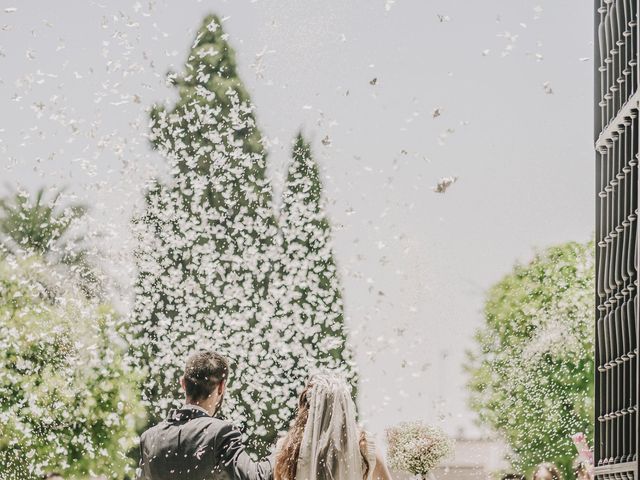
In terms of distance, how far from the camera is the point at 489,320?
84.2 feet

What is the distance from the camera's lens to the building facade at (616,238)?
5.10m

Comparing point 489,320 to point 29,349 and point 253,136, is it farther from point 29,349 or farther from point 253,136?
point 29,349

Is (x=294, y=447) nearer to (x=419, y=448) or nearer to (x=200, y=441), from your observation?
(x=200, y=441)

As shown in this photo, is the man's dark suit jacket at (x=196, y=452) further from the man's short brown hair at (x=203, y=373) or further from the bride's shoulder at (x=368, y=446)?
the bride's shoulder at (x=368, y=446)

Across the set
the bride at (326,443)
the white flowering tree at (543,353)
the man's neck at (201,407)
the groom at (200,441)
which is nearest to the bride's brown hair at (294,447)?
the bride at (326,443)

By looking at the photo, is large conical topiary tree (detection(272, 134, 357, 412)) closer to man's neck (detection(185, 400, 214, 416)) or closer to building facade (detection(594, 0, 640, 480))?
building facade (detection(594, 0, 640, 480))

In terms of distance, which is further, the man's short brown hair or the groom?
the man's short brown hair

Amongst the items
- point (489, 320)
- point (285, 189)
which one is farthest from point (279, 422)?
point (489, 320)

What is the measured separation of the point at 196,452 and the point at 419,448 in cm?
503

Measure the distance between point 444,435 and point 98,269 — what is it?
13353 millimetres

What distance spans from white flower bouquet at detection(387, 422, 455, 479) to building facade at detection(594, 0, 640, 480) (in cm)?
293

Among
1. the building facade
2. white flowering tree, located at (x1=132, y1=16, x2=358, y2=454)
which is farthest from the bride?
white flowering tree, located at (x1=132, y1=16, x2=358, y2=454)

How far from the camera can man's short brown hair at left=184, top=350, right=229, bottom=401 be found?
372cm

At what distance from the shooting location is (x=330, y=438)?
4.29 metres
